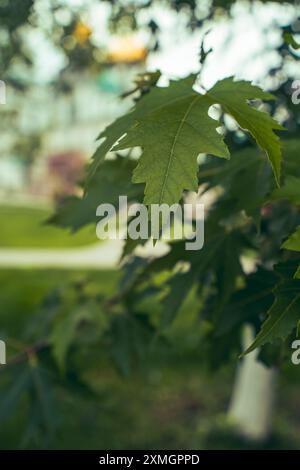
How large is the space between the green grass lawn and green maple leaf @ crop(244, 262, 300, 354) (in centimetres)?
1039

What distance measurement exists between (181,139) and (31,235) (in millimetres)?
12716

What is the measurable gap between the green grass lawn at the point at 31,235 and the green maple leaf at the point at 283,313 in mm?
10391

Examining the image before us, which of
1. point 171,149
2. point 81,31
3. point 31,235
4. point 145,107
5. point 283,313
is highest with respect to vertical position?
point 31,235

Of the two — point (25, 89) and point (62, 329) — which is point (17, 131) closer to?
point (25, 89)

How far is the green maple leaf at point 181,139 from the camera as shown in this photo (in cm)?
86

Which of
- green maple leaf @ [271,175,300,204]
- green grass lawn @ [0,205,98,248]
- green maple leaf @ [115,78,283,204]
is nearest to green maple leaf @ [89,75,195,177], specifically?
green maple leaf @ [115,78,283,204]

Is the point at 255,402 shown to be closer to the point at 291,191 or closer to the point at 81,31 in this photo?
the point at 81,31

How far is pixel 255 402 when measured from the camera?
3842mm

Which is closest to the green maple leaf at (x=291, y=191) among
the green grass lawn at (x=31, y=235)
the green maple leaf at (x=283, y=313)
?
the green maple leaf at (x=283, y=313)

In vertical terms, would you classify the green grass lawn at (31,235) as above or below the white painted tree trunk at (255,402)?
above

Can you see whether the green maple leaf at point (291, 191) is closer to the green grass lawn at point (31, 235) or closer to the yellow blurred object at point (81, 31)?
the yellow blurred object at point (81, 31)

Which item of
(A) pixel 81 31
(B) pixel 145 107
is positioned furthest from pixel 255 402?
(B) pixel 145 107

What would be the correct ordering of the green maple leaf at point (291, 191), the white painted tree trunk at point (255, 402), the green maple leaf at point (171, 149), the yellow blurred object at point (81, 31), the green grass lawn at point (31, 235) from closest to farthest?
the green maple leaf at point (171, 149) < the green maple leaf at point (291, 191) < the yellow blurred object at point (81, 31) < the white painted tree trunk at point (255, 402) < the green grass lawn at point (31, 235)

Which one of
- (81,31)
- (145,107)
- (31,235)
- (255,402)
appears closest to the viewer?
(145,107)
